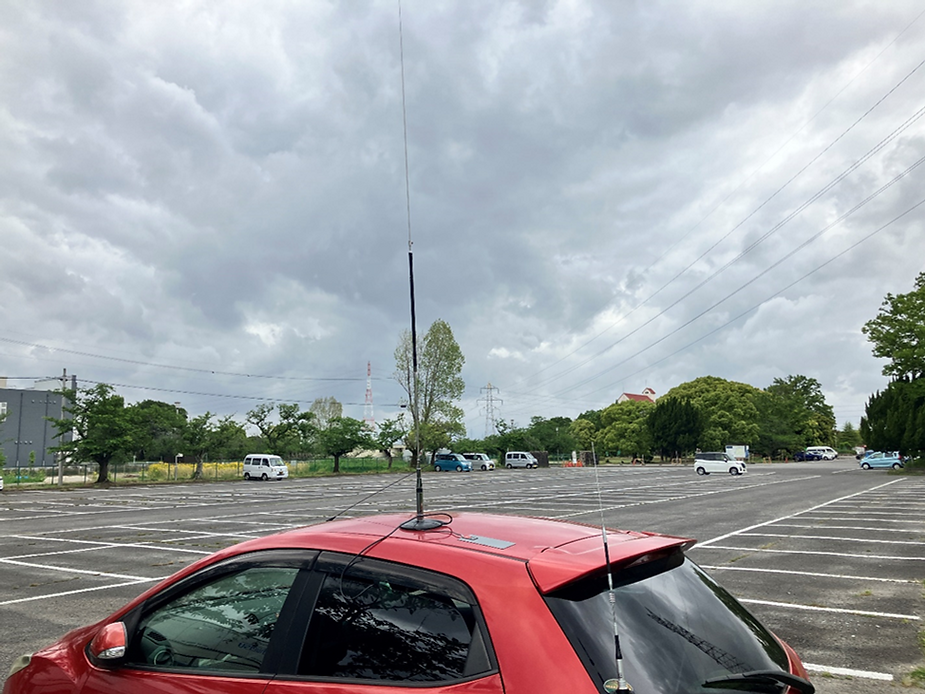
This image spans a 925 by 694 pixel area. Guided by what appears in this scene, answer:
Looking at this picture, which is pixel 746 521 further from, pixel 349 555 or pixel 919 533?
pixel 349 555

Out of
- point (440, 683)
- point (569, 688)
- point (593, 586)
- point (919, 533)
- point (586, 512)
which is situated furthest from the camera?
point (586, 512)

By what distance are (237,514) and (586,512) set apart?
1021cm

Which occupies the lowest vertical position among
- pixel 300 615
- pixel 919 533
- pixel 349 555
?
pixel 919 533

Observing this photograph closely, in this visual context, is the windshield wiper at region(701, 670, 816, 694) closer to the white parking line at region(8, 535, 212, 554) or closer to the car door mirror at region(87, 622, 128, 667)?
the car door mirror at region(87, 622, 128, 667)

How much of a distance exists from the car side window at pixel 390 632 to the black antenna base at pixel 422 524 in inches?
12.8

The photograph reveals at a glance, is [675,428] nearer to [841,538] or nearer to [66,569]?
[841,538]

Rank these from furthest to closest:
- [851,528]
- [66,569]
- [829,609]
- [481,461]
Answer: [481,461]
[851,528]
[66,569]
[829,609]


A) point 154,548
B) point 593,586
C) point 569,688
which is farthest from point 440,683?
point 154,548

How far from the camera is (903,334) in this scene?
4881cm

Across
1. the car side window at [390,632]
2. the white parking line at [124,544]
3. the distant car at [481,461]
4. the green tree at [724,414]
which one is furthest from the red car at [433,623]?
the green tree at [724,414]

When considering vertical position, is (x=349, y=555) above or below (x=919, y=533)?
above

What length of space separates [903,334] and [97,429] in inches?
2186

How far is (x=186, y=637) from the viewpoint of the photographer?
254cm

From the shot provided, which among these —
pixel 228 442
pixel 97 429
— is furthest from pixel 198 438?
pixel 97 429
